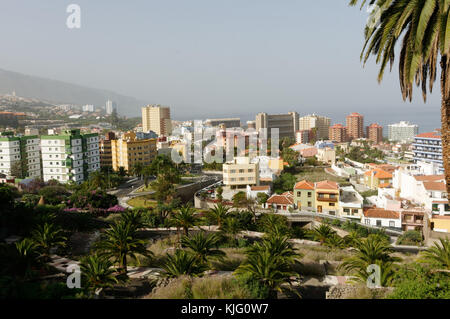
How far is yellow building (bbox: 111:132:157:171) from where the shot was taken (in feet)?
177

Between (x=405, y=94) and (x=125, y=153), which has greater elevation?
(x=405, y=94)

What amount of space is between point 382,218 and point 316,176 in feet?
76.4

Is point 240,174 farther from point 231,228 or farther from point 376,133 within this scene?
point 376,133

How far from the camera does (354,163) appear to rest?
61.6 meters

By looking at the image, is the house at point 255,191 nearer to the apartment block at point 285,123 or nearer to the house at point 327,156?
the house at point 327,156

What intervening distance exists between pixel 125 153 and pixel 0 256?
141ft

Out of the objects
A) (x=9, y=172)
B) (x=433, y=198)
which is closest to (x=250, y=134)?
(x=9, y=172)

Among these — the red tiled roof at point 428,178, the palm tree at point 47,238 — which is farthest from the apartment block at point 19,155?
the red tiled roof at point 428,178

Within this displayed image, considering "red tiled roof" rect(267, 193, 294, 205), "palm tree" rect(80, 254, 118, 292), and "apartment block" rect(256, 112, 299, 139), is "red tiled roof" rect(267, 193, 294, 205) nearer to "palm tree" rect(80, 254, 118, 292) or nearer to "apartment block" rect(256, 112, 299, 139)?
"palm tree" rect(80, 254, 118, 292)

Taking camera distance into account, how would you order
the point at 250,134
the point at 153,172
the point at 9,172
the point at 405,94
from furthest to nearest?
the point at 250,134 < the point at 9,172 < the point at 153,172 < the point at 405,94

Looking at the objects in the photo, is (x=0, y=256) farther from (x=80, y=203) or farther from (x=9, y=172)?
(x=9, y=172)

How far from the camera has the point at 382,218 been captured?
89.6ft

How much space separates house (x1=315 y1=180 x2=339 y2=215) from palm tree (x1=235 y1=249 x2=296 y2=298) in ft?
68.6

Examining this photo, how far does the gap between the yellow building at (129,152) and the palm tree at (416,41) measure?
163ft
